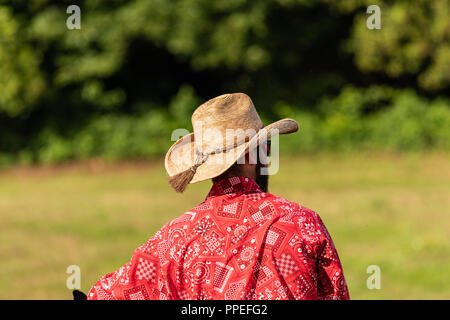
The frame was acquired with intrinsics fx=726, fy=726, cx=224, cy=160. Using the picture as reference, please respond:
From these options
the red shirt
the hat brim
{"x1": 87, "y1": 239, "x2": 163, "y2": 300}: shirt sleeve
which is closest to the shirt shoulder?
the red shirt

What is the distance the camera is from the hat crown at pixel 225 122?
9.38 ft

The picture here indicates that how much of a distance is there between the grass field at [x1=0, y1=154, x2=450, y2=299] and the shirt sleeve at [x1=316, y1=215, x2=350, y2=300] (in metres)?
5.16

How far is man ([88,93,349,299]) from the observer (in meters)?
2.60

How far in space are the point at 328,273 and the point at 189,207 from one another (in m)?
10.5

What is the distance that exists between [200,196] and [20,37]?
822cm

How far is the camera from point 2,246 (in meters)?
10.5

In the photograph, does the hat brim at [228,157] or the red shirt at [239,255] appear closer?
the red shirt at [239,255]

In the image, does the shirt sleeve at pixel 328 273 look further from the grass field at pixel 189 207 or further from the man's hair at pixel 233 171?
the grass field at pixel 189 207

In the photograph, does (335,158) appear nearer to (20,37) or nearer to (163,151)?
(163,151)

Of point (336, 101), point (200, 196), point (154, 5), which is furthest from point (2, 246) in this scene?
point (336, 101)
